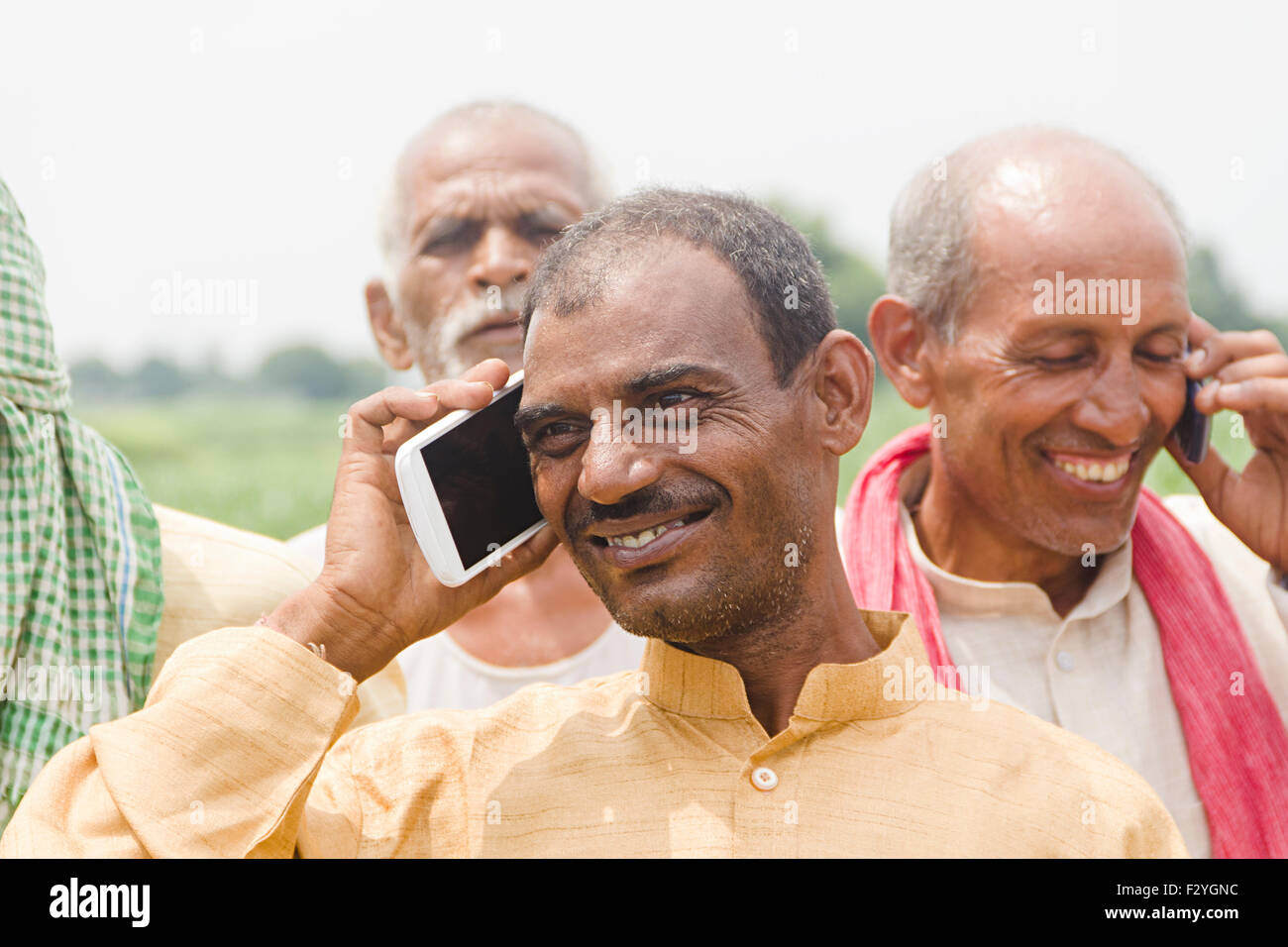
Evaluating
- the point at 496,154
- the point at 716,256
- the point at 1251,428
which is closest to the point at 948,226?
the point at 1251,428

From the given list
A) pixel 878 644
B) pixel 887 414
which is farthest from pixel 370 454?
pixel 887 414

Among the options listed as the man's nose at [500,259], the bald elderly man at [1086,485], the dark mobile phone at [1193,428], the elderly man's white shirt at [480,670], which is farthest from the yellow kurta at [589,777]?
the man's nose at [500,259]

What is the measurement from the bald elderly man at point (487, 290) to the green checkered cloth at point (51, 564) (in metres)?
0.90

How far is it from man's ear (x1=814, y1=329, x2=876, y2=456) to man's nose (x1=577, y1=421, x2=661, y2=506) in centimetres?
52

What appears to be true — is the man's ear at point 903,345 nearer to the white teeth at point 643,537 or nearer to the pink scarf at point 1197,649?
the pink scarf at point 1197,649

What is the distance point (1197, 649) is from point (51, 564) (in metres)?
3.09

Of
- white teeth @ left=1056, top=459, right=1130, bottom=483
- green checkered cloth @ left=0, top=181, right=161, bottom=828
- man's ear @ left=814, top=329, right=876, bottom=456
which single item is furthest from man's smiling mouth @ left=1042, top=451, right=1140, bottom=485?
green checkered cloth @ left=0, top=181, right=161, bottom=828

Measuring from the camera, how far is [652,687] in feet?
9.36

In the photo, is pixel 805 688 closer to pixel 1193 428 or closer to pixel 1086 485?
pixel 1086 485

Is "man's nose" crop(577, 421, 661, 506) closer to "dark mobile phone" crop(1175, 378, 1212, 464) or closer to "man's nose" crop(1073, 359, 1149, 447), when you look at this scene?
"man's nose" crop(1073, 359, 1149, 447)

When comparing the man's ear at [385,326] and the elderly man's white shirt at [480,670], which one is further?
the man's ear at [385,326]

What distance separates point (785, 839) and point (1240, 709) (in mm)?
1706

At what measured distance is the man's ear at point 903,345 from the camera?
3.87m

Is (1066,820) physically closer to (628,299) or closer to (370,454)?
(628,299)
